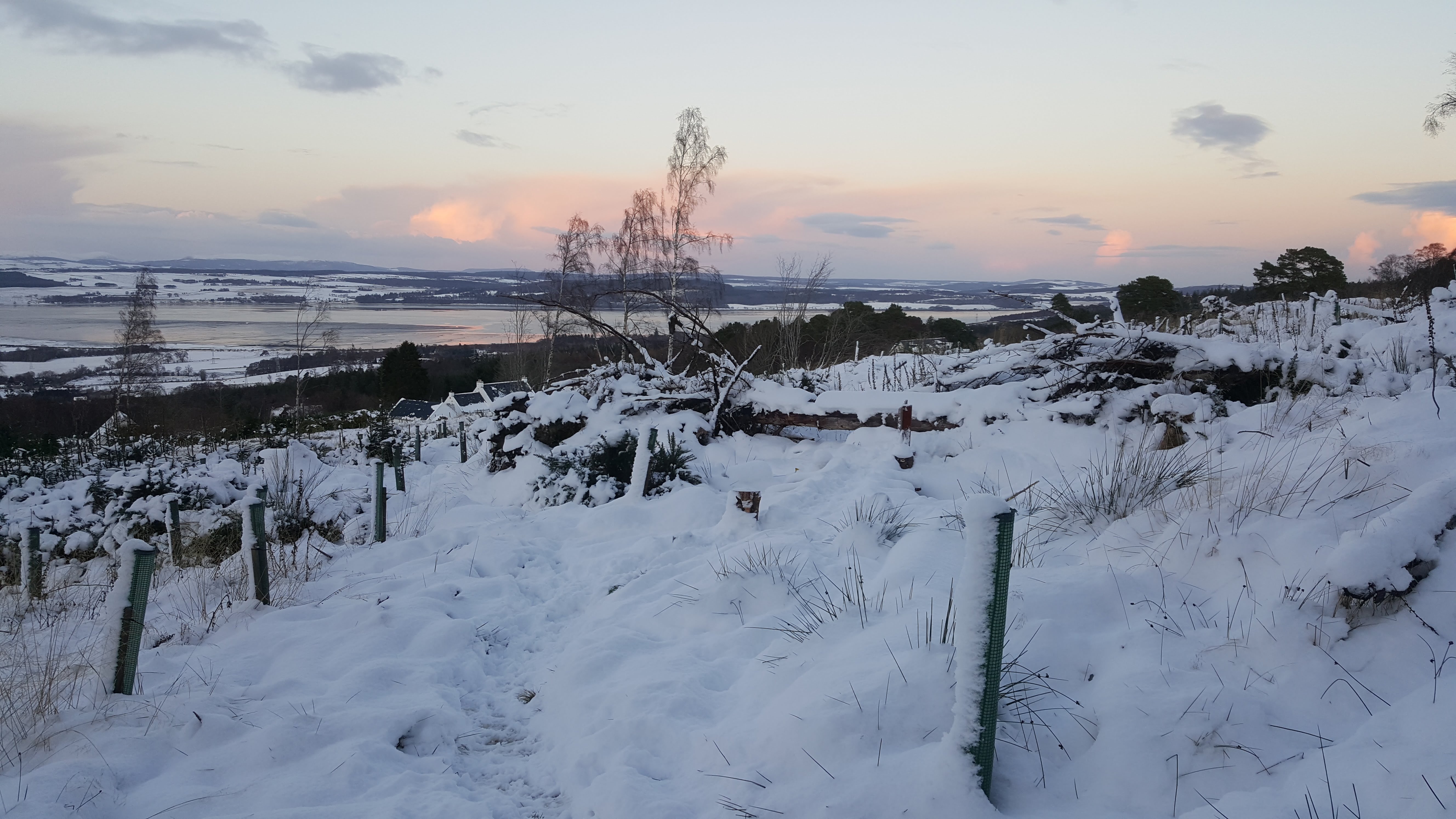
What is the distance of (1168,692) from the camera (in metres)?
2.46

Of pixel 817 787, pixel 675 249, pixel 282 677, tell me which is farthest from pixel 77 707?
pixel 675 249

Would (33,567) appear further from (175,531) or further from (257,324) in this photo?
(257,324)

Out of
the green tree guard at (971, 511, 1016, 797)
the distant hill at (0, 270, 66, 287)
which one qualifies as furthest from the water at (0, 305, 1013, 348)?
the green tree guard at (971, 511, 1016, 797)

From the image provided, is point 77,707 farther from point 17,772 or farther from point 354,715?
point 354,715

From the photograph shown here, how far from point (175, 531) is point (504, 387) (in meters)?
31.2

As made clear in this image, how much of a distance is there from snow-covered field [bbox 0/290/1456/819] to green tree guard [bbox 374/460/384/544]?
28 cm

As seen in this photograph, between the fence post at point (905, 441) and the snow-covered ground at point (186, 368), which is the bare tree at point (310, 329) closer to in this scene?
the snow-covered ground at point (186, 368)

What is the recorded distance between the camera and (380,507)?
19.9 ft

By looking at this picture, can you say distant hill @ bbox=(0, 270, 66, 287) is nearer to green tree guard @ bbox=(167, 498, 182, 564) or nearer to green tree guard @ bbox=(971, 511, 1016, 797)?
green tree guard @ bbox=(167, 498, 182, 564)

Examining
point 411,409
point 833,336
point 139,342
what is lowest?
point 411,409

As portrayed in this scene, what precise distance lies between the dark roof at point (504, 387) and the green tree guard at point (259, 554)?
5552 millimetres

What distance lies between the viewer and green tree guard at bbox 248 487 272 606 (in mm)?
4324

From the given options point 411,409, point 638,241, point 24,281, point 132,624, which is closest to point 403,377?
point 411,409

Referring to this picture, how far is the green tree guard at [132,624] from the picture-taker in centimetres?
315
